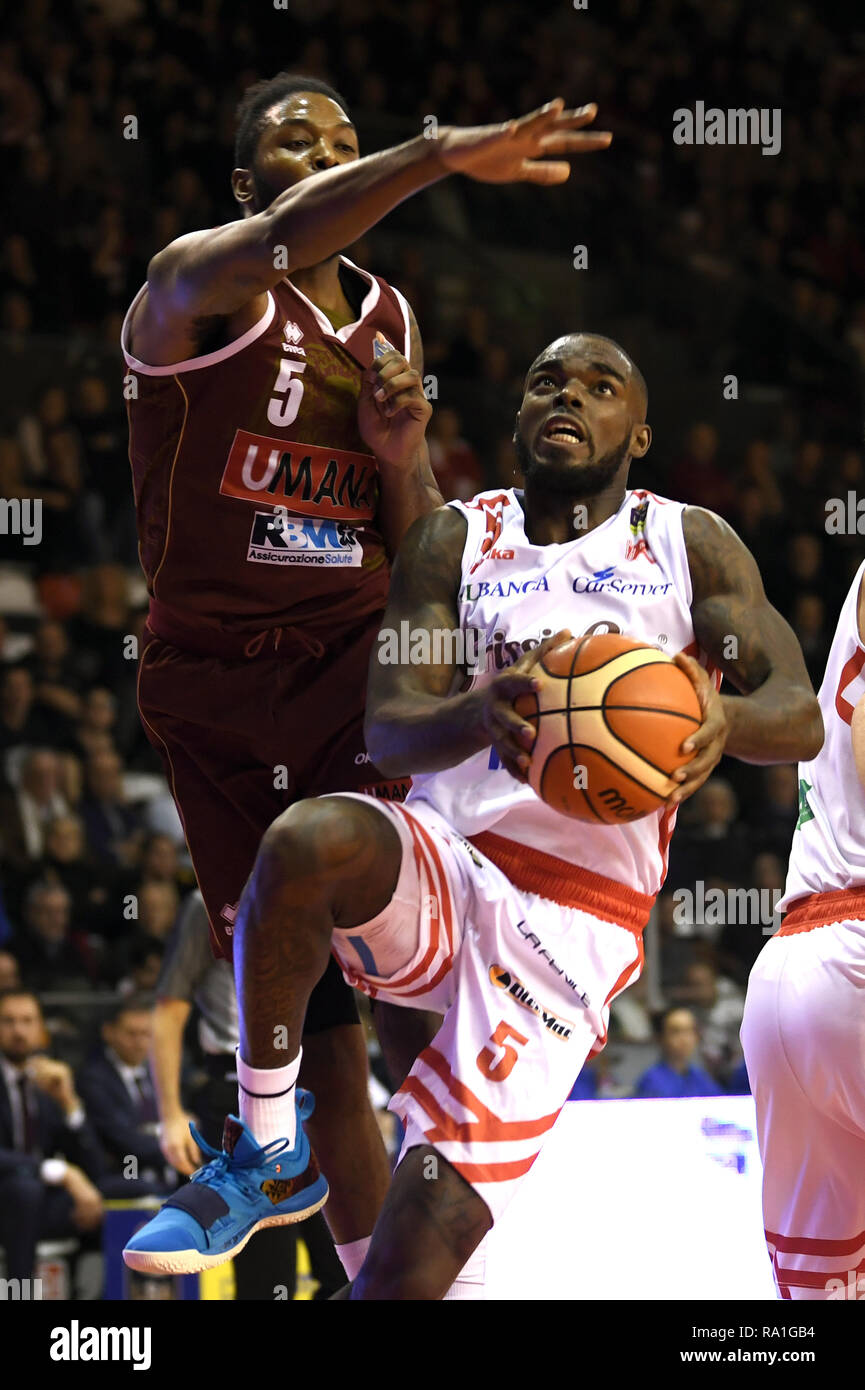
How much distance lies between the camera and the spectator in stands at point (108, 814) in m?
8.09

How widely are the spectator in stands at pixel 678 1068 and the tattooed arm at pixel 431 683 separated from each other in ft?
14.4

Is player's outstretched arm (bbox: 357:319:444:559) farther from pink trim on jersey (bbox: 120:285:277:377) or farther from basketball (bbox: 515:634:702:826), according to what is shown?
basketball (bbox: 515:634:702:826)

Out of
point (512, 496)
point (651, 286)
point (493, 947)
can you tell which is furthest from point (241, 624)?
point (651, 286)

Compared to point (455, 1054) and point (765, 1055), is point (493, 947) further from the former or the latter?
point (765, 1055)

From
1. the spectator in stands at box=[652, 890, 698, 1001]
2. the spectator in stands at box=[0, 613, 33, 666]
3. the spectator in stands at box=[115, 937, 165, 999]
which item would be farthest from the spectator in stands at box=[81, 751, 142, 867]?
the spectator in stands at box=[652, 890, 698, 1001]

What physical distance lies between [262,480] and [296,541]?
0.15m

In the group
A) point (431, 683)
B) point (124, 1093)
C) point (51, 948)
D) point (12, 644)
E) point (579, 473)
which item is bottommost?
point (124, 1093)

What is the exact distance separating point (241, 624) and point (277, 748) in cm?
29

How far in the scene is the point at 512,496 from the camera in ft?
11.9

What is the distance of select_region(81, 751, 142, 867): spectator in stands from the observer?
8.09m

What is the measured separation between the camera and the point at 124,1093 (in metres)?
7.25

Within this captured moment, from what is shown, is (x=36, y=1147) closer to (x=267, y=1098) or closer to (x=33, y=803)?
(x=33, y=803)

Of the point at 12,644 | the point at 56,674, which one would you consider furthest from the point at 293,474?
the point at 12,644

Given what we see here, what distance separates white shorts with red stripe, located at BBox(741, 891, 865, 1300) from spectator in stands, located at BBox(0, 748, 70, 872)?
5186 mm
